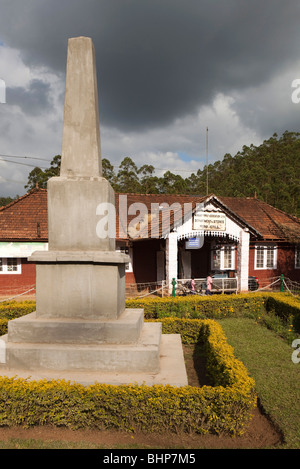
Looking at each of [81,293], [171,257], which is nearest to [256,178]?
[171,257]

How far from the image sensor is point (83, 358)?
195 inches

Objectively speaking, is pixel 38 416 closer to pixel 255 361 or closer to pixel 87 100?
pixel 255 361

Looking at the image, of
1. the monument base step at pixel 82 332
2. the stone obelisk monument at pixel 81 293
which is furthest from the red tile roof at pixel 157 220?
the monument base step at pixel 82 332

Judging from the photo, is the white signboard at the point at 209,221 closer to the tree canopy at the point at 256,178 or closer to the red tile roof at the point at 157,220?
the red tile roof at the point at 157,220

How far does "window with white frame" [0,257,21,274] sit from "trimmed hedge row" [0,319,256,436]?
14168mm

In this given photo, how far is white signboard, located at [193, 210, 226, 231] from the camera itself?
15438mm

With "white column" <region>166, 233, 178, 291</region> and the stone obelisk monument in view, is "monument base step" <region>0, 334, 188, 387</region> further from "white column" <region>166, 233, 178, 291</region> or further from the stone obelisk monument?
"white column" <region>166, 233, 178, 291</region>

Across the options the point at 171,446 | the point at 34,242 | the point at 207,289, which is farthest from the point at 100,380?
the point at 34,242

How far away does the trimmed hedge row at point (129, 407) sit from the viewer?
13.3ft

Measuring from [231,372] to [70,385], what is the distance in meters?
2.44

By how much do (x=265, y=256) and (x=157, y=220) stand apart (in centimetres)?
836

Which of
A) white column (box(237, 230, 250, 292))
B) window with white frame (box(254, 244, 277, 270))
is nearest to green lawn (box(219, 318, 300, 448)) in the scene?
white column (box(237, 230, 250, 292))

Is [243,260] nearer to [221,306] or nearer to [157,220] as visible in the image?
[157,220]
